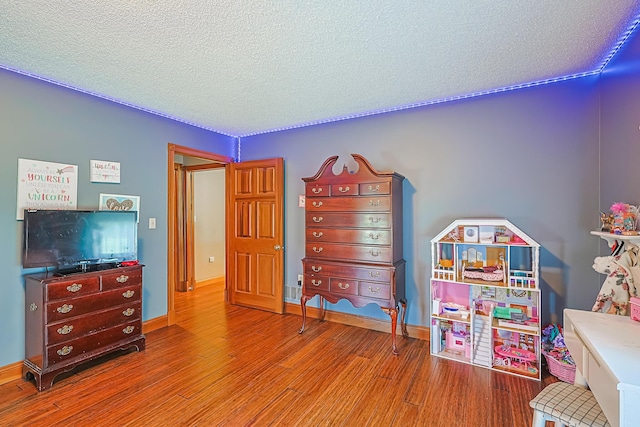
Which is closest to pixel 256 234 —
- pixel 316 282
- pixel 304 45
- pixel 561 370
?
pixel 316 282

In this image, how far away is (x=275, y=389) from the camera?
7.20 ft

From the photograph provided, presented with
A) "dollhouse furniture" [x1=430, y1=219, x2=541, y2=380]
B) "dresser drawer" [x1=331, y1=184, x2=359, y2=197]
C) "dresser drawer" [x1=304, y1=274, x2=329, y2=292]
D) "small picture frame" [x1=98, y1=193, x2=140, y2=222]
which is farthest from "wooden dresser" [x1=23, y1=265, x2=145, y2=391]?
"dollhouse furniture" [x1=430, y1=219, x2=541, y2=380]

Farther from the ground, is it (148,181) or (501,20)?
(501,20)

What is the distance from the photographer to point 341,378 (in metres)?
2.35

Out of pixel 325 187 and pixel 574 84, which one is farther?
pixel 325 187

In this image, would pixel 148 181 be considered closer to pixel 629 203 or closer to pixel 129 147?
pixel 129 147

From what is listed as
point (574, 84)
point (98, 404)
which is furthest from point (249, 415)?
point (574, 84)

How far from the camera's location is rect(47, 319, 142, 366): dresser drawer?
2250 millimetres

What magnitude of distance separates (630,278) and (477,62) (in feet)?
5.64

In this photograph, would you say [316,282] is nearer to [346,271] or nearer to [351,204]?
[346,271]

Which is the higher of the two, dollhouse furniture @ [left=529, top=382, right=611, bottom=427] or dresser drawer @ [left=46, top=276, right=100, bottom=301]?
dresser drawer @ [left=46, top=276, right=100, bottom=301]

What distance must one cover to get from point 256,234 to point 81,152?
6.70 ft

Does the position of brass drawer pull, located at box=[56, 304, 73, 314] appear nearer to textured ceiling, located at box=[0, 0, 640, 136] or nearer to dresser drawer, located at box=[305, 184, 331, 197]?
textured ceiling, located at box=[0, 0, 640, 136]

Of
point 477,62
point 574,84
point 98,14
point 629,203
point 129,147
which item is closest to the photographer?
point 98,14
